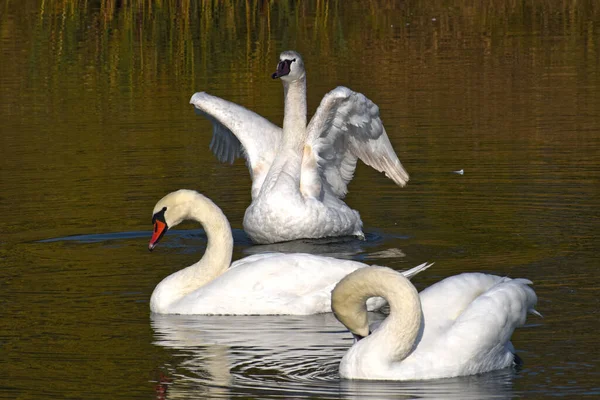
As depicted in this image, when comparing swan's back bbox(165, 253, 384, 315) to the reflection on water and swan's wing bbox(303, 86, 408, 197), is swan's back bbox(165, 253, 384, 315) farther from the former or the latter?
swan's wing bbox(303, 86, 408, 197)

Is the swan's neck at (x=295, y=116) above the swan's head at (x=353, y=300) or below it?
above

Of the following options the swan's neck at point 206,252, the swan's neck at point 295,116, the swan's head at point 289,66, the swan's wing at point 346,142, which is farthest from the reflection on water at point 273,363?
the swan's head at point 289,66

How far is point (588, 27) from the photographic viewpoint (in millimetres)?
26797

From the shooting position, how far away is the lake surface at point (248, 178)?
8.57 metres

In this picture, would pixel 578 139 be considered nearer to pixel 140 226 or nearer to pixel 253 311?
pixel 140 226

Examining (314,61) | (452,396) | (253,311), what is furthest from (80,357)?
(314,61)

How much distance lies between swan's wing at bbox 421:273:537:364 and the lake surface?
20 centimetres

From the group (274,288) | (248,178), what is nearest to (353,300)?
(274,288)

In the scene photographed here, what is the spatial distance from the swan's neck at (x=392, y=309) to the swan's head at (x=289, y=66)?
6272mm

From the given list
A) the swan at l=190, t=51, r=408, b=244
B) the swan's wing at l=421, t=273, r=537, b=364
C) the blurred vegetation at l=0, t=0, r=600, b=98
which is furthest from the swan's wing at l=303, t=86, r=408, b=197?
the blurred vegetation at l=0, t=0, r=600, b=98

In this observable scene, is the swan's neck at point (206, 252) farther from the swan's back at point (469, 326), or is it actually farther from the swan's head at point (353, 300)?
the swan's head at point (353, 300)

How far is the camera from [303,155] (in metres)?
13.8

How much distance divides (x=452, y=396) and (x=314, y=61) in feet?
53.9

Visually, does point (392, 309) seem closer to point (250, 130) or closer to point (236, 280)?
point (236, 280)
